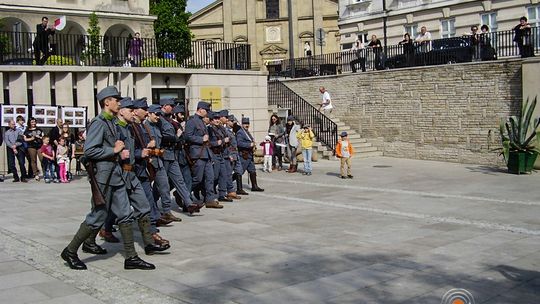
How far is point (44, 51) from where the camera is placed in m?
19.7

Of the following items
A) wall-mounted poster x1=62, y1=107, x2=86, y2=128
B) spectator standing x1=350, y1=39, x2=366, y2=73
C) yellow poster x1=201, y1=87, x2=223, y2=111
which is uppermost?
spectator standing x1=350, y1=39, x2=366, y2=73

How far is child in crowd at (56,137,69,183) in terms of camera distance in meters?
17.2

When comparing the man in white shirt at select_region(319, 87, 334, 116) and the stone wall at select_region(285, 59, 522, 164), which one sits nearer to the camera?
the stone wall at select_region(285, 59, 522, 164)

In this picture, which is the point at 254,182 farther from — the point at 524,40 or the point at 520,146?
the point at 524,40

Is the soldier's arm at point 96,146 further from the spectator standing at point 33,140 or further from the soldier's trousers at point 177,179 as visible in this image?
the spectator standing at point 33,140

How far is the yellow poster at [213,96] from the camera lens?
22562 millimetres

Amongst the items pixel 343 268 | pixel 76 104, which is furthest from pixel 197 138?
pixel 76 104

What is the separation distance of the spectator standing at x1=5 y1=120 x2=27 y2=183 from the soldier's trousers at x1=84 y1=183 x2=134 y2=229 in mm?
11052

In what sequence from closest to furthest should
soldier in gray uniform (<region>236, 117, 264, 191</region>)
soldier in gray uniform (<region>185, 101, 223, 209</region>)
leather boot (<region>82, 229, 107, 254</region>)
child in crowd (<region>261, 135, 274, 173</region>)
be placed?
1. leather boot (<region>82, 229, 107, 254</region>)
2. soldier in gray uniform (<region>185, 101, 223, 209</region>)
3. soldier in gray uniform (<region>236, 117, 264, 191</region>)
4. child in crowd (<region>261, 135, 274, 173</region>)

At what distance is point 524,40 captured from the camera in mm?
21109

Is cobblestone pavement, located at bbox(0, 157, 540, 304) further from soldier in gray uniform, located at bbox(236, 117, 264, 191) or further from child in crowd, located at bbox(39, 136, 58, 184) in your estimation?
child in crowd, located at bbox(39, 136, 58, 184)

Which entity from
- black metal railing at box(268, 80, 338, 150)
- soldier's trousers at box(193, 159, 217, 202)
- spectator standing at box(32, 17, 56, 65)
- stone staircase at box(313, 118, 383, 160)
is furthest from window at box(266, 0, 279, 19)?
soldier's trousers at box(193, 159, 217, 202)

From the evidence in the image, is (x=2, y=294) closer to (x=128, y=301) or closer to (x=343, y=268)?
(x=128, y=301)

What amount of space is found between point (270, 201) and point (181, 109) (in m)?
2.71
